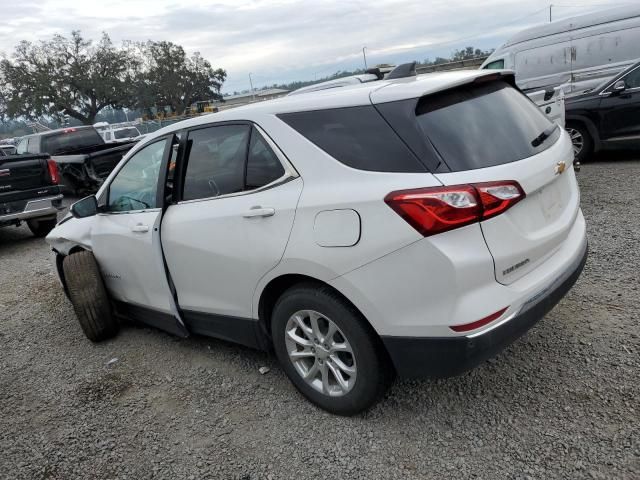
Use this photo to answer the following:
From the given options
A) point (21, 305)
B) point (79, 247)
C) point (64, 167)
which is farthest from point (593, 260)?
point (64, 167)

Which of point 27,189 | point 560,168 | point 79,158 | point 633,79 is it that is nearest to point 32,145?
point 79,158

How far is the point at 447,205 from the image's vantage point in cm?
215

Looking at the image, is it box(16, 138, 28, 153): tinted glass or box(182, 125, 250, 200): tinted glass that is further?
box(16, 138, 28, 153): tinted glass

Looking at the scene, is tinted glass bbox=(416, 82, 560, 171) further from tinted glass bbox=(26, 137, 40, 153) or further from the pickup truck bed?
tinted glass bbox=(26, 137, 40, 153)

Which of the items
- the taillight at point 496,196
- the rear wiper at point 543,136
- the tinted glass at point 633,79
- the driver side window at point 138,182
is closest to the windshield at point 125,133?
the tinted glass at point 633,79

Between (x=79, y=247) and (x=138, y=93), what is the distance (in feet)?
153

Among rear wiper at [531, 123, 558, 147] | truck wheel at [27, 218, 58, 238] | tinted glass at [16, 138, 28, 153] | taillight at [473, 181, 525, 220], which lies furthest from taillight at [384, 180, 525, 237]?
tinted glass at [16, 138, 28, 153]

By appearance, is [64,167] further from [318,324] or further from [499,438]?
[499,438]

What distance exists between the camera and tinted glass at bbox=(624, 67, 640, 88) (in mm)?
7695

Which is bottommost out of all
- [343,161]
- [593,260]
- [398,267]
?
[593,260]

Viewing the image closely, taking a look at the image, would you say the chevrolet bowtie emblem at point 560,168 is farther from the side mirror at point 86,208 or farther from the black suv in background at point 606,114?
the black suv in background at point 606,114

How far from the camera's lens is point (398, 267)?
224cm

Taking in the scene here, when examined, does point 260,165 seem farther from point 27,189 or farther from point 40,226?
point 40,226

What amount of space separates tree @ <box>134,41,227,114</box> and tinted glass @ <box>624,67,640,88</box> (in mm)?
45304
